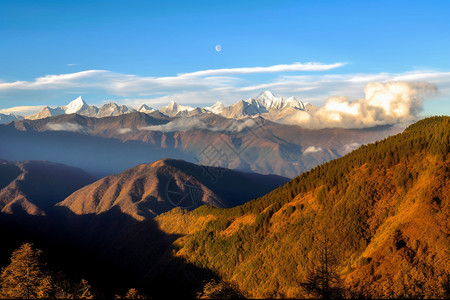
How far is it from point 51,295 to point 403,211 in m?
134

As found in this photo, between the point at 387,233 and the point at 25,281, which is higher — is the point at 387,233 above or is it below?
below

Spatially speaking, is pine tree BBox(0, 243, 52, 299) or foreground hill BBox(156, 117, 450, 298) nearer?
pine tree BBox(0, 243, 52, 299)

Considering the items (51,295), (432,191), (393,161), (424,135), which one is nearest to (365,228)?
(432,191)

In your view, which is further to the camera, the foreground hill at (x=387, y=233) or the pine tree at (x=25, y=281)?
the foreground hill at (x=387, y=233)

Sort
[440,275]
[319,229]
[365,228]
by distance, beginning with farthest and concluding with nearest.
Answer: [319,229]
[365,228]
[440,275]

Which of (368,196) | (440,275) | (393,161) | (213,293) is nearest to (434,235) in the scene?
(440,275)

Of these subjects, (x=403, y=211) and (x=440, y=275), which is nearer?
(x=440, y=275)

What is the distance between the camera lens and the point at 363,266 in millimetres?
141250

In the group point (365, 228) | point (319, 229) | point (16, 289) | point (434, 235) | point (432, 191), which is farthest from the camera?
point (319, 229)

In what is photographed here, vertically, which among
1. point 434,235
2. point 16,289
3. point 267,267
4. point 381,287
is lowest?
point 267,267

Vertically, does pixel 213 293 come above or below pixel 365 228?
above

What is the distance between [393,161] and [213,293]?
443 ft

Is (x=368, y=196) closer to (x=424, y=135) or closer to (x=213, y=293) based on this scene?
(x=424, y=135)

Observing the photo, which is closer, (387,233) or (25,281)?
(25,281)
